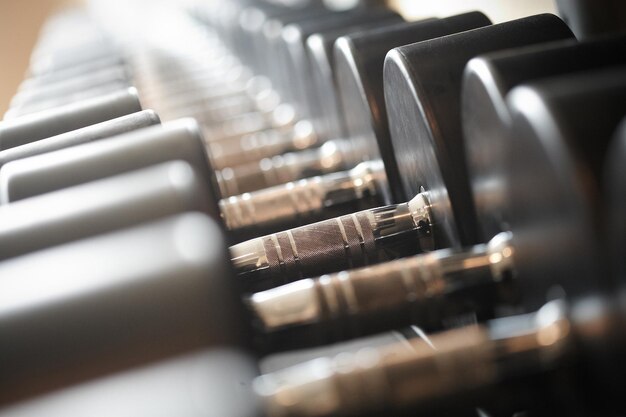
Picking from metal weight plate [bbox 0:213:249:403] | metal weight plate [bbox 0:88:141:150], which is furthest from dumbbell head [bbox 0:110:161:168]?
metal weight plate [bbox 0:213:249:403]

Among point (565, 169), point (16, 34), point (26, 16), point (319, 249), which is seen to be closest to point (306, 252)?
point (319, 249)

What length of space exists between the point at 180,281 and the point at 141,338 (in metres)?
0.02

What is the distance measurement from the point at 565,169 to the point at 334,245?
0.22 metres

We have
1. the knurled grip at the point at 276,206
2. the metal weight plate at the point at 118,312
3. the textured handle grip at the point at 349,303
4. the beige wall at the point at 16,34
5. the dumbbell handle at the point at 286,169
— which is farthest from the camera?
the beige wall at the point at 16,34

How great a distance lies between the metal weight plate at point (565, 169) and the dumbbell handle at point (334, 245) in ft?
0.53

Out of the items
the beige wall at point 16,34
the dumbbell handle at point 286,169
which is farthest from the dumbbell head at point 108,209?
the beige wall at point 16,34

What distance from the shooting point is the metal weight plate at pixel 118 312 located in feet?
1.01

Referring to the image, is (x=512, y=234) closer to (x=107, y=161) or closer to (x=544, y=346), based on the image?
(x=544, y=346)

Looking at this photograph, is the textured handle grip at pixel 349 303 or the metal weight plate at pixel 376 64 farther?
the metal weight plate at pixel 376 64

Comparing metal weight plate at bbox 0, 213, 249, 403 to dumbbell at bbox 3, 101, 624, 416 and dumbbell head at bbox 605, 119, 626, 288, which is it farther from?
dumbbell head at bbox 605, 119, 626, 288

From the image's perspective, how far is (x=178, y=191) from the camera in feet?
1.25

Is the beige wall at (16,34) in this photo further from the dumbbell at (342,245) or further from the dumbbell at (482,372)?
the dumbbell at (482,372)

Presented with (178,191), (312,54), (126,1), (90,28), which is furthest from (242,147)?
(126,1)

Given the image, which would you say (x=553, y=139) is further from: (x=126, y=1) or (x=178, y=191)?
(x=126, y=1)
